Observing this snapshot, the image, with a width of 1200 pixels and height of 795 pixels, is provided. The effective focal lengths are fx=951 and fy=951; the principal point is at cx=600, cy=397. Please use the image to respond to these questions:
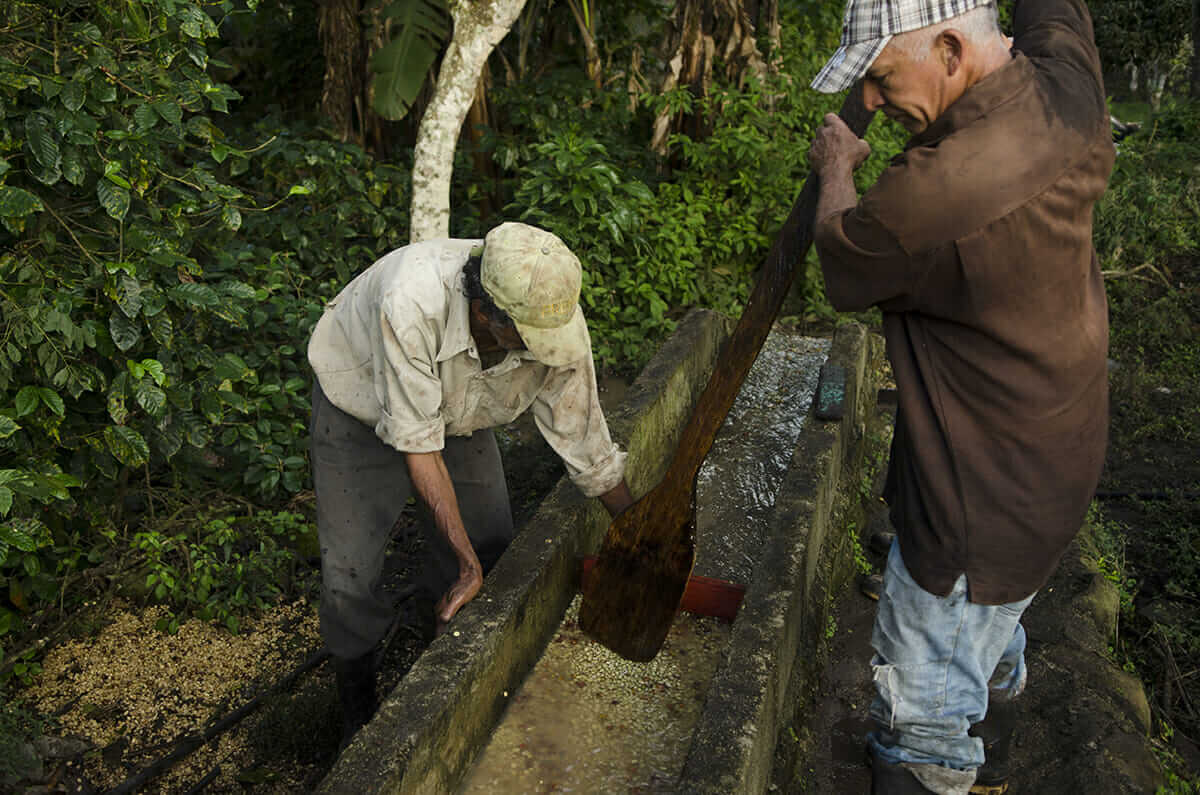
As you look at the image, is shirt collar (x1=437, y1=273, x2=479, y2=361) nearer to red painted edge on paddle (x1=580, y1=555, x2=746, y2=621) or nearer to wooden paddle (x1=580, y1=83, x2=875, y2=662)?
wooden paddle (x1=580, y1=83, x2=875, y2=662)

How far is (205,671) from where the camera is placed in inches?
142

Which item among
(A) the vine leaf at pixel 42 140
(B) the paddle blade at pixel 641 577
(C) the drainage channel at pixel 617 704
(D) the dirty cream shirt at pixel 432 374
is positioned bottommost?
(C) the drainage channel at pixel 617 704

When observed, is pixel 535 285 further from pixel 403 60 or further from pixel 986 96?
pixel 403 60

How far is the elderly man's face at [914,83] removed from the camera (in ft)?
6.23

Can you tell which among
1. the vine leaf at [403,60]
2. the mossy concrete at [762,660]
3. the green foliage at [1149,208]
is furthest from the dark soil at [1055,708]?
the green foliage at [1149,208]

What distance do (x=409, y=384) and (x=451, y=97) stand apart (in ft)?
8.27

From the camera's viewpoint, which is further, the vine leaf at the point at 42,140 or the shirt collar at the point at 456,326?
the vine leaf at the point at 42,140

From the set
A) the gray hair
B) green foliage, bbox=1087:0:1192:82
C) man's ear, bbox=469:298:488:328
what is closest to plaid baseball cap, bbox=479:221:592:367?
man's ear, bbox=469:298:488:328

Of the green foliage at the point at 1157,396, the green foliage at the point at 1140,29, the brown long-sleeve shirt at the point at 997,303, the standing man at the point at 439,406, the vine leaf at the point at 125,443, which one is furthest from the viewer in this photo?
the green foliage at the point at 1140,29

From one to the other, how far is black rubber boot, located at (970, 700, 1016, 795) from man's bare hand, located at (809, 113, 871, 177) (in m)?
1.56

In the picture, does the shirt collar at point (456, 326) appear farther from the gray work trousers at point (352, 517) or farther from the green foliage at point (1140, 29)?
the green foliage at point (1140, 29)

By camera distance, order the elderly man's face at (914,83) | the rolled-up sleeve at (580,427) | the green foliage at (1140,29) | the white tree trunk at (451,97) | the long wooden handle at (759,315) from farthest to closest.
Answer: the green foliage at (1140,29)
the white tree trunk at (451,97)
the rolled-up sleeve at (580,427)
the long wooden handle at (759,315)
the elderly man's face at (914,83)

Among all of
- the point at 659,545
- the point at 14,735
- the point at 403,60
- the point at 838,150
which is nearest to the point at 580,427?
the point at 659,545

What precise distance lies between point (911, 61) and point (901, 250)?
397 millimetres
